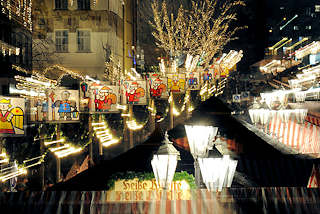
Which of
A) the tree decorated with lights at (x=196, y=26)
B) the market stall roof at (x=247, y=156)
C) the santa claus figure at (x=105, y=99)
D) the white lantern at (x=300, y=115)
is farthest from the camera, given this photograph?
the tree decorated with lights at (x=196, y=26)

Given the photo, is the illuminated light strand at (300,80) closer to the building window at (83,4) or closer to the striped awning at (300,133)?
the striped awning at (300,133)

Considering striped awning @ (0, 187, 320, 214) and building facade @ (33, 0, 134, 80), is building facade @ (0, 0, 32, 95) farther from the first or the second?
striped awning @ (0, 187, 320, 214)

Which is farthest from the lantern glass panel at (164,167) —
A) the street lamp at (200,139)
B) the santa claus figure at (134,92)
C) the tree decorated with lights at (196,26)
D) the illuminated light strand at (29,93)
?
the tree decorated with lights at (196,26)

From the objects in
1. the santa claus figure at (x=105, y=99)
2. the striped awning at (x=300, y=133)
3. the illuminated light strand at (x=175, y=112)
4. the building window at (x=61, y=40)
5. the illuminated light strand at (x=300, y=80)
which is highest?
the building window at (x=61, y=40)

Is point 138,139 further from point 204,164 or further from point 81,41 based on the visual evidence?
point 204,164

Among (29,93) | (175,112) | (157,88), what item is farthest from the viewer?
(175,112)

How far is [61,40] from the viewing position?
8.27m

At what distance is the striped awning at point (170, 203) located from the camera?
9.44 feet

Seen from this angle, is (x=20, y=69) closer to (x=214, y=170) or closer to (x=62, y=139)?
(x=62, y=139)

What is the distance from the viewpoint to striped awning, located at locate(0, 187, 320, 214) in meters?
2.88

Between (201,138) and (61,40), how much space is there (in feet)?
22.8

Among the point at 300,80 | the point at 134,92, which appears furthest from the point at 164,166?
the point at 300,80

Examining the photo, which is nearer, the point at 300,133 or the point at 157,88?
the point at 300,133

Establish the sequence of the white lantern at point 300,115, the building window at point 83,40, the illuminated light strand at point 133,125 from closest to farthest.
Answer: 1. the white lantern at point 300,115
2. the building window at point 83,40
3. the illuminated light strand at point 133,125
